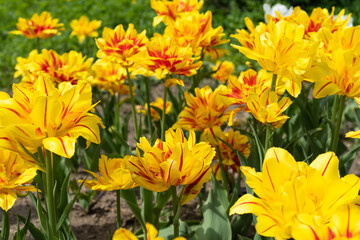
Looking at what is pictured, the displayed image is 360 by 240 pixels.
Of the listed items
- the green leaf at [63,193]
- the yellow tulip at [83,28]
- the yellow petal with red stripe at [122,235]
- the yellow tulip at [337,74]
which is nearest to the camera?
the yellow petal with red stripe at [122,235]

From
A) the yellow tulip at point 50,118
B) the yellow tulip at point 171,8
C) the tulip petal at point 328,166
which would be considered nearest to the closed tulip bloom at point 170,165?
the yellow tulip at point 50,118

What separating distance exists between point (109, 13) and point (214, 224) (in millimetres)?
4258

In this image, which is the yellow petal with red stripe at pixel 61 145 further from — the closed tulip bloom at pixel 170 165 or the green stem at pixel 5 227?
the green stem at pixel 5 227

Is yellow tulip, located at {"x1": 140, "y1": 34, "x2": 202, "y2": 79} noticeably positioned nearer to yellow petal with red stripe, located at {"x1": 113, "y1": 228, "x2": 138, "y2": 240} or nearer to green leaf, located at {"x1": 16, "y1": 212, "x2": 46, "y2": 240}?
green leaf, located at {"x1": 16, "y1": 212, "x2": 46, "y2": 240}

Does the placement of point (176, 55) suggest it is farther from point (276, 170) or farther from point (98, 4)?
point (98, 4)

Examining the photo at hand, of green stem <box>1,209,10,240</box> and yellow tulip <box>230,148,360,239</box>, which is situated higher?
yellow tulip <box>230,148,360,239</box>

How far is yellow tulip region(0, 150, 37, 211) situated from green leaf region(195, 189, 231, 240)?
1.72ft

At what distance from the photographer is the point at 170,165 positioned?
3.43 ft

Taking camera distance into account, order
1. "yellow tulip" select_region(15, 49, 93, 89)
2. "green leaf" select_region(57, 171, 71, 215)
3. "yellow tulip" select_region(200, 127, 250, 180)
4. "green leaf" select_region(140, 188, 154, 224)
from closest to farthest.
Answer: "green leaf" select_region(57, 171, 71, 215)
"green leaf" select_region(140, 188, 154, 224)
"yellow tulip" select_region(200, 127, 250, 180)
"yellow tulip" select_region(15, 49, 93, 89)

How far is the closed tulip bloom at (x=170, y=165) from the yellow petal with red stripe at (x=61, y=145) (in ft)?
0.48

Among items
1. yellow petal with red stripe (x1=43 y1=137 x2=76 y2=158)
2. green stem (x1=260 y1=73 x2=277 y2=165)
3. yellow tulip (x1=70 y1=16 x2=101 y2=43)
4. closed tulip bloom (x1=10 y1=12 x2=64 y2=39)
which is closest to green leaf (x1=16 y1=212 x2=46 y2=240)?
yellow petal with red stripe (x1=43 y1=137 x2=76 y2=158)

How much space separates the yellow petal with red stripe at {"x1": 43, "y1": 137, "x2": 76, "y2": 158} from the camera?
0.99m

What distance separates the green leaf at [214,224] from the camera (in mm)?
1450

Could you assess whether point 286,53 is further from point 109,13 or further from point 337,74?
point 109,13
